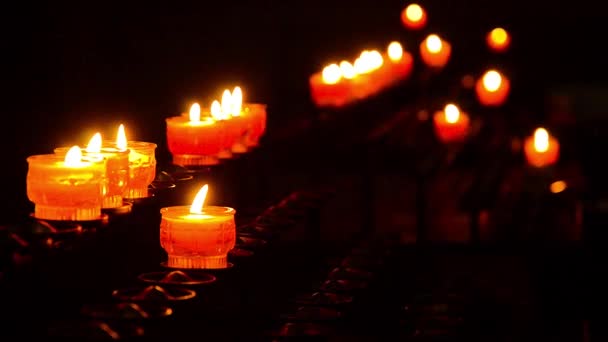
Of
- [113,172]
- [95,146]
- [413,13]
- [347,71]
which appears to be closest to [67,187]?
[113,172]

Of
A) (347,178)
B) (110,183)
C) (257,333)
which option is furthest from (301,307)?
(347,178)

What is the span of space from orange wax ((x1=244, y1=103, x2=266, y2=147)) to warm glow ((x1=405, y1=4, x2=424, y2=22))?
4161mm

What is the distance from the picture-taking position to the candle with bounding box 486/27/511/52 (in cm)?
812

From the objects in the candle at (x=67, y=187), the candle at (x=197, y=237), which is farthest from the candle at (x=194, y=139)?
the candle at (x=67, y=187)

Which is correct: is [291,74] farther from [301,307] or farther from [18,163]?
[301,307]

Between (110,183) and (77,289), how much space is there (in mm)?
457

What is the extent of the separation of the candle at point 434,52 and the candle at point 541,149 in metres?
0.89

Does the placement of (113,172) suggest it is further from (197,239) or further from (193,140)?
(193,140)

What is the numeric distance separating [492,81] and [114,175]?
4848mm

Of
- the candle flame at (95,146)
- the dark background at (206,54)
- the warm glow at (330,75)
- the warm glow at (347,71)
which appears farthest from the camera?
the warm glow at (347,71)

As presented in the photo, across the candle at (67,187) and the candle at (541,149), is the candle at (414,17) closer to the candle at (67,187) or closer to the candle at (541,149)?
the candle at (541,149)

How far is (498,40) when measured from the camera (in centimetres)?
814

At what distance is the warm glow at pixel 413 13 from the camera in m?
7.70

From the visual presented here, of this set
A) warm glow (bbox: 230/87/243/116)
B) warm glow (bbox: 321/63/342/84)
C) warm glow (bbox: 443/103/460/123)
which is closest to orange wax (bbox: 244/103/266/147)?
warm glow (bbox: 230/87/243/116)
